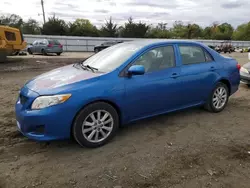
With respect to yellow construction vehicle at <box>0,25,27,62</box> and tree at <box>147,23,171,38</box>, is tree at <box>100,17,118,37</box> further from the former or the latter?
yellow construction vehicle at <box>0,25,27,62</box>

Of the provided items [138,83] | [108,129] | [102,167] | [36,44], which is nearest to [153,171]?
[102,167]

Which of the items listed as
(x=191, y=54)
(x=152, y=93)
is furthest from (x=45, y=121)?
(x=191, y=54)

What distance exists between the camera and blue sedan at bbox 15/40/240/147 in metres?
3.12

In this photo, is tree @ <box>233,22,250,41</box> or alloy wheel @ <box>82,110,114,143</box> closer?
alloy wheel @ <box>82,110,114,143</box>

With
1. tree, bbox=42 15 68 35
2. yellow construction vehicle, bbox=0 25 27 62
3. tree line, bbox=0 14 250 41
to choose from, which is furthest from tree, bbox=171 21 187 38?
yellow construction vehicle, bbox=0 25 27 62

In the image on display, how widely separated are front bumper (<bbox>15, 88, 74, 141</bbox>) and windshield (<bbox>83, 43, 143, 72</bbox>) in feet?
3.40

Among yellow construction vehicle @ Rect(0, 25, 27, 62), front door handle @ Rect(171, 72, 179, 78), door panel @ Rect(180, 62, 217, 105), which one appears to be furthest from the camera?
yellow construction vehicle @ Rect(0, 25, 27, 62)

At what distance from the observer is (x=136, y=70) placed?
3.49 metres

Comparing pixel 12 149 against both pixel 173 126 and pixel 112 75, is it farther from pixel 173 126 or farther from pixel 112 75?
pixel 173 126

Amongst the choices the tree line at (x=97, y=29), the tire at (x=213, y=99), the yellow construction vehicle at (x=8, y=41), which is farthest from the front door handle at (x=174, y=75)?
the tree line at (x=97, y=29)

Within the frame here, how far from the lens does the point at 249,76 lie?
7.18 metres

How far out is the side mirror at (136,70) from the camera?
3.49 m

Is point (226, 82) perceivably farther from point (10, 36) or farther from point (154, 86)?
point (10, 36)

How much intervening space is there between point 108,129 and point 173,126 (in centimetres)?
138
